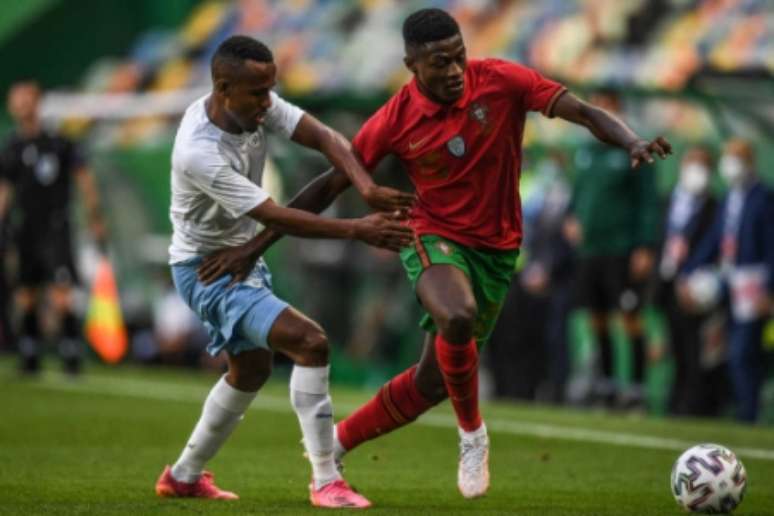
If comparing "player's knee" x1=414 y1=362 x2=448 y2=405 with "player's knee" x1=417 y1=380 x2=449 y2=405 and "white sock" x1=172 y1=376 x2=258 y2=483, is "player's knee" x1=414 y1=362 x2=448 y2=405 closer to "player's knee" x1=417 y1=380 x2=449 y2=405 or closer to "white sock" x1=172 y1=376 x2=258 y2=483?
"player's knee" x1=417 y1=380 x2=449 y2=405

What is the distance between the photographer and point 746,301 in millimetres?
14500

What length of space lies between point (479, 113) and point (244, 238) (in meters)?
1.20

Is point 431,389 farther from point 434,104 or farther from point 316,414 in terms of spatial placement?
point 434,104

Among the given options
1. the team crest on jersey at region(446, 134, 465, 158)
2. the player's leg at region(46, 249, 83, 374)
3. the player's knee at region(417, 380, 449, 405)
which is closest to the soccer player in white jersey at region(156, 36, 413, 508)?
the team crest on jersey at region(446, 134, 465, 158)

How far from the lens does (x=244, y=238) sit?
8.45m

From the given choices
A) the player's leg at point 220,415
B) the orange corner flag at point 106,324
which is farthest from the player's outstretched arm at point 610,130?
the orange corner flag at point 106,324

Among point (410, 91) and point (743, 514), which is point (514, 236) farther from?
point (743, 514)

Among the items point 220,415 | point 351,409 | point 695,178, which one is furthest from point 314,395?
point 695,178

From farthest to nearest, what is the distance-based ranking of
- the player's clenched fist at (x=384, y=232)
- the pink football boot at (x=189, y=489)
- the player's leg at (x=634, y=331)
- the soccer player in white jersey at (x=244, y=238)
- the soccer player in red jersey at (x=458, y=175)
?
the player's leg at (x=634, y=331)
the pink football boot at (x=189, y=489)
the soccer player in red jersey at (x=458, y=175)
the soccer player in white jersey at (x=244, y=238)
the player's clenched fist at (x=384, y=232)

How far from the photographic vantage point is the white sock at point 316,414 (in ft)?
26.6

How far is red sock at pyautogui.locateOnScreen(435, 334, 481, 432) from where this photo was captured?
8258 millimetres

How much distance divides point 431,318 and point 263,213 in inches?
38.9

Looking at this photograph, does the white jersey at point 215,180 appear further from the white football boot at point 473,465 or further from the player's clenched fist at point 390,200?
the white football boot at point 473,465

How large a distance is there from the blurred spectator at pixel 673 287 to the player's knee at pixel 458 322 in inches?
280
